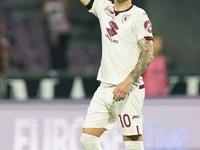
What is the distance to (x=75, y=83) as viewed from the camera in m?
7.97

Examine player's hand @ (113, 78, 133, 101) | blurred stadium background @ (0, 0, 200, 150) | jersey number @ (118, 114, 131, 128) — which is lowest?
blurred stadium background @ (0, 0, 200, 150)

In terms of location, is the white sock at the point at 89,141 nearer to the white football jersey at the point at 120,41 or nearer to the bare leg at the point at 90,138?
the bare leg at the point at 90,138

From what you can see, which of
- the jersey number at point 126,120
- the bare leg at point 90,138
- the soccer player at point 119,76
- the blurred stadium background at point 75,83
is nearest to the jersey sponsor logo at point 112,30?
the soccer player at point 119,76

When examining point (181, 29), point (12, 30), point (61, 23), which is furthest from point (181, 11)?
point (12, 30)

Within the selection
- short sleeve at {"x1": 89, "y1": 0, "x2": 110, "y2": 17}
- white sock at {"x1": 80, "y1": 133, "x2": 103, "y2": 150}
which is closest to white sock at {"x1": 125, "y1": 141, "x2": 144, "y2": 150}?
white sock at {"x1": 80, "y1": 133, "x2": 103, "y2": 150}

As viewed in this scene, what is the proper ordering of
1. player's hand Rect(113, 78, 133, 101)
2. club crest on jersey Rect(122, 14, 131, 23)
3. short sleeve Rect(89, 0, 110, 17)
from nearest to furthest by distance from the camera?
player's hand Rect(113, 78, 133, 101)
club crest on jersey Rect(122, 14, 131, 23)
short sleeve Rect(89, 0, 110, 17)

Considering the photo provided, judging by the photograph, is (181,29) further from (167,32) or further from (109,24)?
(109,24)

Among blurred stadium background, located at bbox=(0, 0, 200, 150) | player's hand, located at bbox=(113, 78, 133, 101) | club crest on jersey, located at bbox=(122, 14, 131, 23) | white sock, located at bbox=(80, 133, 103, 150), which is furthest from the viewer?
blurred stadium background, located at bbox=(0, 0, 200, 150)

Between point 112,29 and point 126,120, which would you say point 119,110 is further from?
point 112,29

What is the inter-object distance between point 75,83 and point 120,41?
364 cm

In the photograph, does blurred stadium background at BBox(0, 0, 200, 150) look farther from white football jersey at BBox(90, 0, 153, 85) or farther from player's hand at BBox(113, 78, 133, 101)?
player's hand at BBox(113, 78, 133, 101)

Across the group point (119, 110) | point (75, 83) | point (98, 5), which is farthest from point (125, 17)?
point (75, 83)

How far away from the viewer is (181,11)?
905cm

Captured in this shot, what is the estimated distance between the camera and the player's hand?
13.9 feet
